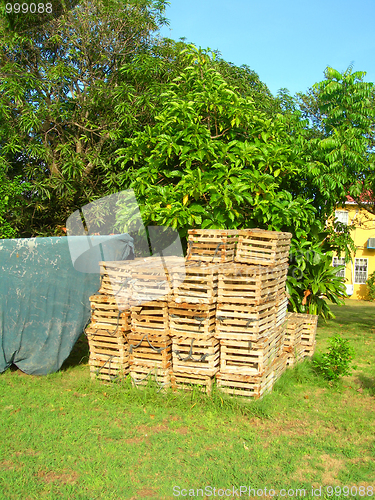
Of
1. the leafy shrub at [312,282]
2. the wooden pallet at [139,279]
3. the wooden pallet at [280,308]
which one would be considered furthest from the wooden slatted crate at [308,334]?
the wooden pallet at [139,279]

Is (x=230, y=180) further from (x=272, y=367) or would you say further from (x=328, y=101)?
(x=328, y=101)

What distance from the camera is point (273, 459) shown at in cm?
467

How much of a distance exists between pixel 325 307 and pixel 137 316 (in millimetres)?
6294

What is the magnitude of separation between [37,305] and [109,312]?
1.55 meters

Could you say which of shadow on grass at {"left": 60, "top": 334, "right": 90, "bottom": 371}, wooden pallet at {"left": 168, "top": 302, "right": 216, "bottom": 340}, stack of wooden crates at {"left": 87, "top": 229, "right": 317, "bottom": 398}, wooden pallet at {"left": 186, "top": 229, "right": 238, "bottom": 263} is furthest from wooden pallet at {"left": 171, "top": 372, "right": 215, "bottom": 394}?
shadow on grass at {"left": 60, "top": 334, "right": 90, "bottom": 371}

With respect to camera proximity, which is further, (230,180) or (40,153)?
(40,153)

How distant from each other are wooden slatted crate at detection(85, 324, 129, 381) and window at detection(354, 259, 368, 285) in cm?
2073

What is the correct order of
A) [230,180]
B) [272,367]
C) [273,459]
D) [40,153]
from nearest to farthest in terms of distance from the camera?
[273,459] → [272,367] → [230,180] → [40,153]

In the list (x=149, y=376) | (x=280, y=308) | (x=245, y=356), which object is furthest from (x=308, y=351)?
(x=149, y=376)

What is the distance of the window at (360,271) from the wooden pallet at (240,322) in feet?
66.1

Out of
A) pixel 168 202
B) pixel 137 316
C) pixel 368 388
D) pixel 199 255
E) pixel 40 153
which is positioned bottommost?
pixel 368 388

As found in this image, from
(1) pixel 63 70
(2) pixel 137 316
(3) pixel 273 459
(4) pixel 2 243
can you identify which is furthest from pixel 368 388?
(1) pixel 63 70

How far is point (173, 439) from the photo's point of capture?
200 inches

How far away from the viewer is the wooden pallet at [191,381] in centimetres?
599
